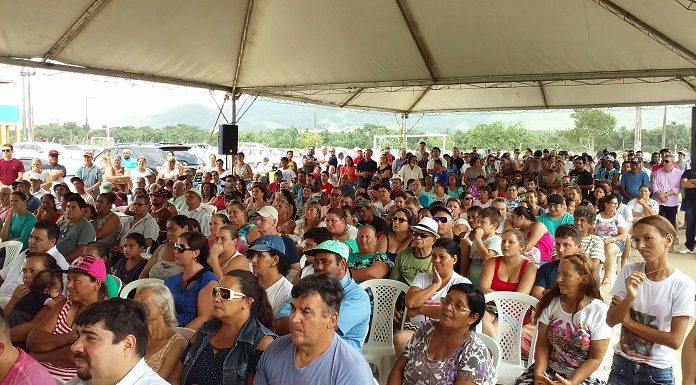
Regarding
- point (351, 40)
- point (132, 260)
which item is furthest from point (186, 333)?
point (351, 40)

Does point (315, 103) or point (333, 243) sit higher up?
point (315, 103)

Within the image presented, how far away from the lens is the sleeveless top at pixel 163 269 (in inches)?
171

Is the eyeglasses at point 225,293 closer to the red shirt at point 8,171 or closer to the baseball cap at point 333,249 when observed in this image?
the baseball cap at point 333,249

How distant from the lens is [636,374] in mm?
2574

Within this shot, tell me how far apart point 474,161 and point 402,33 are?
9.34 feet

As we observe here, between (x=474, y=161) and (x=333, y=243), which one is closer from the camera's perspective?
(x=333, y=243)

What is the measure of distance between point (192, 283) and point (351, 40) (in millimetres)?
6496

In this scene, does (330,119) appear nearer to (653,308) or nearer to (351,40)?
(351,40)

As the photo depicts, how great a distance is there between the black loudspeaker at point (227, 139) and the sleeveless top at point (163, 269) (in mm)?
7546

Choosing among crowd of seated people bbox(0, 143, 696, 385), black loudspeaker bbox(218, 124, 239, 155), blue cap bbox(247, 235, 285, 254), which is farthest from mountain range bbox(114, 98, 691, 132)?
blue cap bbox(247, 235, 285, 254)

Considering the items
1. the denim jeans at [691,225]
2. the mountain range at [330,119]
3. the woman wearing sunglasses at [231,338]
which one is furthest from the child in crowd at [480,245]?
the mountain range at [330,119]

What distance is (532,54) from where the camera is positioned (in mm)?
8883

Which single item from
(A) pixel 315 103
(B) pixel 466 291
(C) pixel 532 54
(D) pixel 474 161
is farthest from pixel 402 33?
(B) pixel 466 291

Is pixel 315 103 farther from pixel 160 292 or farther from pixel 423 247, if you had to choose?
pixel 160 292
